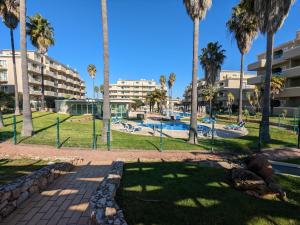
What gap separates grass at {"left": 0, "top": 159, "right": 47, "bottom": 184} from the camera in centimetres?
598

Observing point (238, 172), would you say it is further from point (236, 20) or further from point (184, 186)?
point (236, 20)

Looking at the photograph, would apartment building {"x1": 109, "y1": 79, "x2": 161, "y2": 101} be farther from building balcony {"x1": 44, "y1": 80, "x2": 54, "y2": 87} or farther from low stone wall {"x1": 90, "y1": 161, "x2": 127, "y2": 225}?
low stone wall {"x1": 90, "y1": 161, "x2": 127, "y2": 225}

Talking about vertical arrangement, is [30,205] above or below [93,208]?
below

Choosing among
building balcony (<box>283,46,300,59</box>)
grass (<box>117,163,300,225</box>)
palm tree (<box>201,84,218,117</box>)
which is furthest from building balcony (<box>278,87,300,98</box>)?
grass (<box>117,163,300,225</box>)

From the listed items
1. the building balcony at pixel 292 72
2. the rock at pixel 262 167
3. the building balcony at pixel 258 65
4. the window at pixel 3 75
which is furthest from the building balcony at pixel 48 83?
the rock at pixel 262 167

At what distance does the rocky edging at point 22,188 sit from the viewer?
409 centimetres

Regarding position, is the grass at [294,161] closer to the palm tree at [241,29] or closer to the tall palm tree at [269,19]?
the tall palm tree at [269,19]

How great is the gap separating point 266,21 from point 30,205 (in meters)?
16.3

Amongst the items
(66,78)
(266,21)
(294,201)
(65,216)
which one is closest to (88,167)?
(65,216)

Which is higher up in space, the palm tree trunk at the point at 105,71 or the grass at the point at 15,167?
the palm tree trunk at the point at 105,71

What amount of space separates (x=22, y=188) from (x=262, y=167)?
6.62 metres

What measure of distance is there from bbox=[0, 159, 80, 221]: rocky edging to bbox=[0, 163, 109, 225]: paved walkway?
132mm

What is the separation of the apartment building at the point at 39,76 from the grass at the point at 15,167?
42.8 metres

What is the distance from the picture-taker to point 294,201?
4.54 meters
